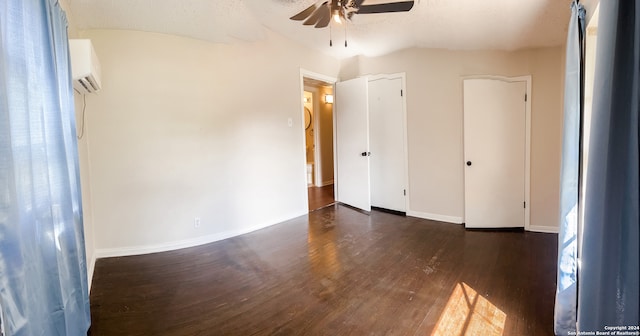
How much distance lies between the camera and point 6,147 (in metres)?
0.98

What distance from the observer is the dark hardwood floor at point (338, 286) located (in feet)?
6.27

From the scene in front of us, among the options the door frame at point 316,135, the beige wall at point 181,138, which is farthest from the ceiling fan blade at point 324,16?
the door frame at point 316,135

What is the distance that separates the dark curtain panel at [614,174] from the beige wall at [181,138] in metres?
3.25

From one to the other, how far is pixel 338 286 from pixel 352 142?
2.76m

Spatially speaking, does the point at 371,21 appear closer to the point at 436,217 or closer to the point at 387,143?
the point at 387,143

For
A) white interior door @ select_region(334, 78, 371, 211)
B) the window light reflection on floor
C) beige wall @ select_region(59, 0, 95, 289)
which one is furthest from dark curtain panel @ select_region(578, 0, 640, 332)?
white interior door @ select_region(334, 78, 371, 211)

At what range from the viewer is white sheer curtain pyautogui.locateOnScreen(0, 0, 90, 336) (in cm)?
100

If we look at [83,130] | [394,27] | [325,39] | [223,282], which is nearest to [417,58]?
[394,27]

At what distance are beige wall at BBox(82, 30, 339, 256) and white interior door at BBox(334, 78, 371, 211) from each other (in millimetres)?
1146

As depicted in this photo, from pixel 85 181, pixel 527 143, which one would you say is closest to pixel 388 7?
pixel 527 143

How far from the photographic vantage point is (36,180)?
1.22 meters

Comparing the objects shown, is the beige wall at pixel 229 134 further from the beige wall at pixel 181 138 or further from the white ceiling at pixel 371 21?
the white ceiling at pixel 371 21

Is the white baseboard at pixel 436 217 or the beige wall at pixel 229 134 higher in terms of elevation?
the beige wall at pixel 229 134

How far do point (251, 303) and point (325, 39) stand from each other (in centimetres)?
334
